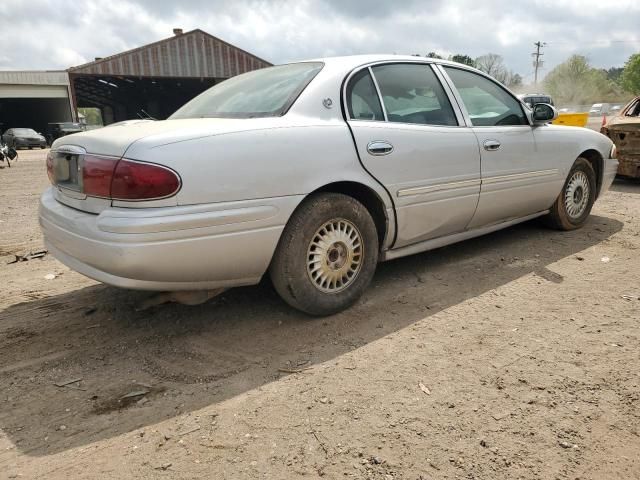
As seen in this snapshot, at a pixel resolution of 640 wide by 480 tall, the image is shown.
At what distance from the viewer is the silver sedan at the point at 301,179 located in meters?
2.42

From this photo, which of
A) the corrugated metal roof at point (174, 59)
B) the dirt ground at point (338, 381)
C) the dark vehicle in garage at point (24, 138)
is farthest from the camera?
the corrugated metal roof at point (174, 59)

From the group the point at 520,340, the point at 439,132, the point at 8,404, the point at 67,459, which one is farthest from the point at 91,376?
the point at 439,132

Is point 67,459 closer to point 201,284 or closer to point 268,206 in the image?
point 201,284

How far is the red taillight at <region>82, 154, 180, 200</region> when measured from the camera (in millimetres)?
2344

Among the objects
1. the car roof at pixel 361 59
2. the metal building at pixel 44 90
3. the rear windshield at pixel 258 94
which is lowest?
the rear windshield at pixel 258 94

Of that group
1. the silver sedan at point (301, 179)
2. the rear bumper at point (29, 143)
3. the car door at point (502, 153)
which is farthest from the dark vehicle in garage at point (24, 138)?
the car door at point (502, 153)

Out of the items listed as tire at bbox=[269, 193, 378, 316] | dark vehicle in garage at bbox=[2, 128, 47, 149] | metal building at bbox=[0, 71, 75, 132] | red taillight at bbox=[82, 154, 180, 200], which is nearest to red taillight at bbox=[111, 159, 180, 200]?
red taillight at bbox=[82, 154, 180, 200]

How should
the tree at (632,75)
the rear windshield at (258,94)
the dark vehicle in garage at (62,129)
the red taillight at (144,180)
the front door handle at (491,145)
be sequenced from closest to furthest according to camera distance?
the red taillight at (144,180) < the rear windshield at (258,94) < the front door handle at (491,145) < the dark vehicle in garage at (62,129) < the tree at (632,75)

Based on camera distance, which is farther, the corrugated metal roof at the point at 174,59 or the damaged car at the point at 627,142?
the corrugated metal roof at the point at 174,59

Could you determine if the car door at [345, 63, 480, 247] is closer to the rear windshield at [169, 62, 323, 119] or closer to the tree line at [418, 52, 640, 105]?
the rear windshield at [169, 62, 323, 119]

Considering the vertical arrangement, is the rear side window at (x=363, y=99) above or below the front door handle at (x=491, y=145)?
above

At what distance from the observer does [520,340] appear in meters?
2.80

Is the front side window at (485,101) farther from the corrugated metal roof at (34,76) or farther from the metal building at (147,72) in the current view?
the corrugated metal roof at (34,76)

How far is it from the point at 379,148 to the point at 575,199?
2883mm
